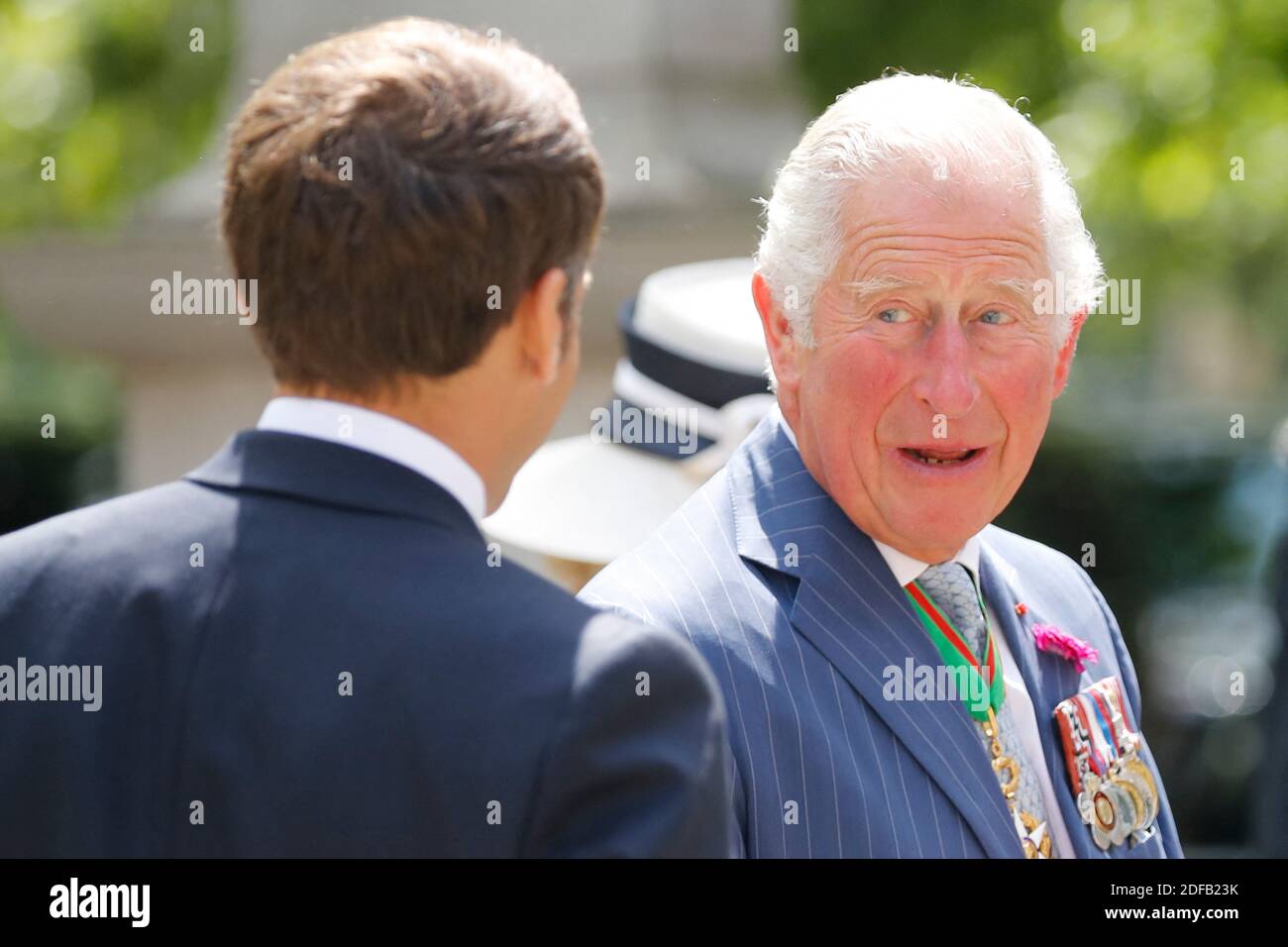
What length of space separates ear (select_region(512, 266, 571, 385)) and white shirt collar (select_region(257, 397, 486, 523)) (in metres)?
0.12

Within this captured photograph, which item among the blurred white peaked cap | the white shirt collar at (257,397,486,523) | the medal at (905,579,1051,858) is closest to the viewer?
the white shirt collar at (257,397,486,523)

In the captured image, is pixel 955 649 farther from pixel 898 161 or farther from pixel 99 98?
pixel 99 98

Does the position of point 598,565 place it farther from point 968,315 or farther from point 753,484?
point 968,315

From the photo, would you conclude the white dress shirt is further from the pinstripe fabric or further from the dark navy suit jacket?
the dark navy suit jacket

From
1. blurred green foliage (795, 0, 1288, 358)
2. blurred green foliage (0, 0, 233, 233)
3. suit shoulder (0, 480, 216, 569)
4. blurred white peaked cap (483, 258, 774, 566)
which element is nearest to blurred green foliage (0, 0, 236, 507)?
blurred green foliage (0, 0, 233, 233)

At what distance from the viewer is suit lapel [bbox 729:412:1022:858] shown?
2164mm

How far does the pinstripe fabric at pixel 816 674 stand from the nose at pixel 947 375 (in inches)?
8.0

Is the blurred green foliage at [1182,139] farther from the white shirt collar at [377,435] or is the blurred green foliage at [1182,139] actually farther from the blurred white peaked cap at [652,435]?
the white shirt collar at [377,435]

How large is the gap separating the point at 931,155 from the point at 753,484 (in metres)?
0.50

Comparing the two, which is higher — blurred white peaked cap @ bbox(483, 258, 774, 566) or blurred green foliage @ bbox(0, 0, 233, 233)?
blurred green foliage @ bbox(0, 0, 233, 233)

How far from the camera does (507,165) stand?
1615mm

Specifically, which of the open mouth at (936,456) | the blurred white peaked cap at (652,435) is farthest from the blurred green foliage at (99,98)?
the open mouth at (936,456)

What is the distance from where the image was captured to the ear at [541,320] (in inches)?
65.6

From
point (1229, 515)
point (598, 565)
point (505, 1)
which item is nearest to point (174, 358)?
point (505, 1)
